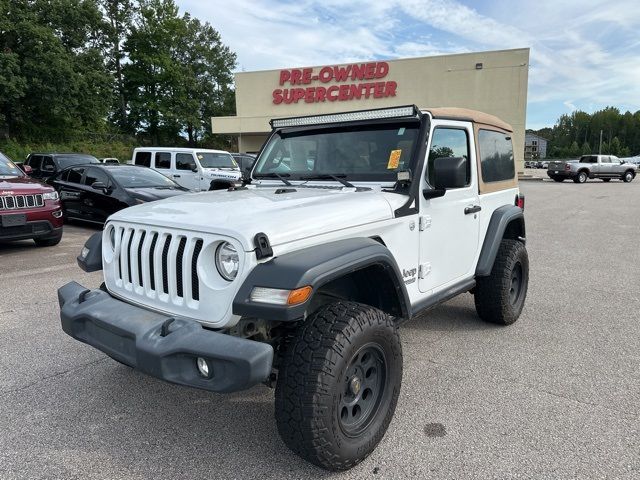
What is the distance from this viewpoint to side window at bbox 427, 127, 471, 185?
3330mm

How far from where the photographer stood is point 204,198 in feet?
10.6

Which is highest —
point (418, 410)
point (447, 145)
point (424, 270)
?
point (447, 145)

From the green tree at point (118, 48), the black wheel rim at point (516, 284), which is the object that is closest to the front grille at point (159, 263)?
the black wheel rim at point (516, 284)

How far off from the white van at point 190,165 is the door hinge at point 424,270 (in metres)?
11.2

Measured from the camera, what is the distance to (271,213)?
2549 millimetres

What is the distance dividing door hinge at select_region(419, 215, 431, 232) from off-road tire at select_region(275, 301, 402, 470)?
0.91 metres

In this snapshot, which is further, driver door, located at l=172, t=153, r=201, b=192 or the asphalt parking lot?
driver door, located at l=172, t=153, r=201, b=192

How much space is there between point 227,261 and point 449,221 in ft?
6.25

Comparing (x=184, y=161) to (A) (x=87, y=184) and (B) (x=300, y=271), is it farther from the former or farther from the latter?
(B) (x=300, y=271)

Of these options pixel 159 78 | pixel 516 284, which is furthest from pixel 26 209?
pixel 159 78

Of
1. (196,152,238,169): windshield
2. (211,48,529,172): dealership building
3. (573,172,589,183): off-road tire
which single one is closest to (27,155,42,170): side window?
(196,152,238,169): windshield

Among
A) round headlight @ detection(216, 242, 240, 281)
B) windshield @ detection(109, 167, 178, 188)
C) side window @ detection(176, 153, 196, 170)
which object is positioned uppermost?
side window @ detection(176, 153, 196, 170)

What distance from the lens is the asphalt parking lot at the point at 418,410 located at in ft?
8.31

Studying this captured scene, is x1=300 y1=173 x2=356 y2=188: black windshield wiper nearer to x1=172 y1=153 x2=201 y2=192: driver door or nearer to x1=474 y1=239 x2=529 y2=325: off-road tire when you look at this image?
x1=474 y1=239 x2=529 y2=325: off-road tire
